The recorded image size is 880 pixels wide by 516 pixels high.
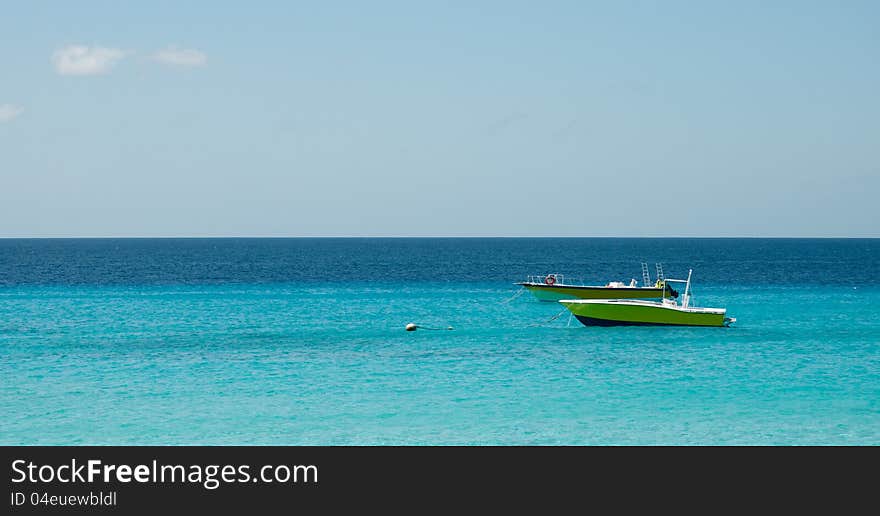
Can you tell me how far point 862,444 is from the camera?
23328mm

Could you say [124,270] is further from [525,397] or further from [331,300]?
[525,397]

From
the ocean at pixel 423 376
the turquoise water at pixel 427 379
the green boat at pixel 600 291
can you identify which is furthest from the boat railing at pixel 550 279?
the turquoise water at pixel 427 379

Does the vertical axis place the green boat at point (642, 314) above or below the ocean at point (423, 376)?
above

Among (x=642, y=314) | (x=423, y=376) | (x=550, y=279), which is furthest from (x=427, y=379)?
(x=550, y=279)

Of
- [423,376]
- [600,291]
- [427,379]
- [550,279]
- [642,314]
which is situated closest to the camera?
[427,379]

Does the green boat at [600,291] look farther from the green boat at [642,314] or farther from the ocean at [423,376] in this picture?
the green boat at [642,314]

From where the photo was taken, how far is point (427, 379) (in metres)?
32.4

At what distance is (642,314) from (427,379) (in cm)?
1971

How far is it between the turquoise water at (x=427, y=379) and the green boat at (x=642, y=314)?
2.59ft

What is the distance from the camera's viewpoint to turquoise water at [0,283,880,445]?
81.0 ft

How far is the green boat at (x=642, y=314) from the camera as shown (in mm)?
47600

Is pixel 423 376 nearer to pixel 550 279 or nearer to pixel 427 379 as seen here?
pixel 427 379

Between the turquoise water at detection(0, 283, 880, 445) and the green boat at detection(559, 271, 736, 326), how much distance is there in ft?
2.59
